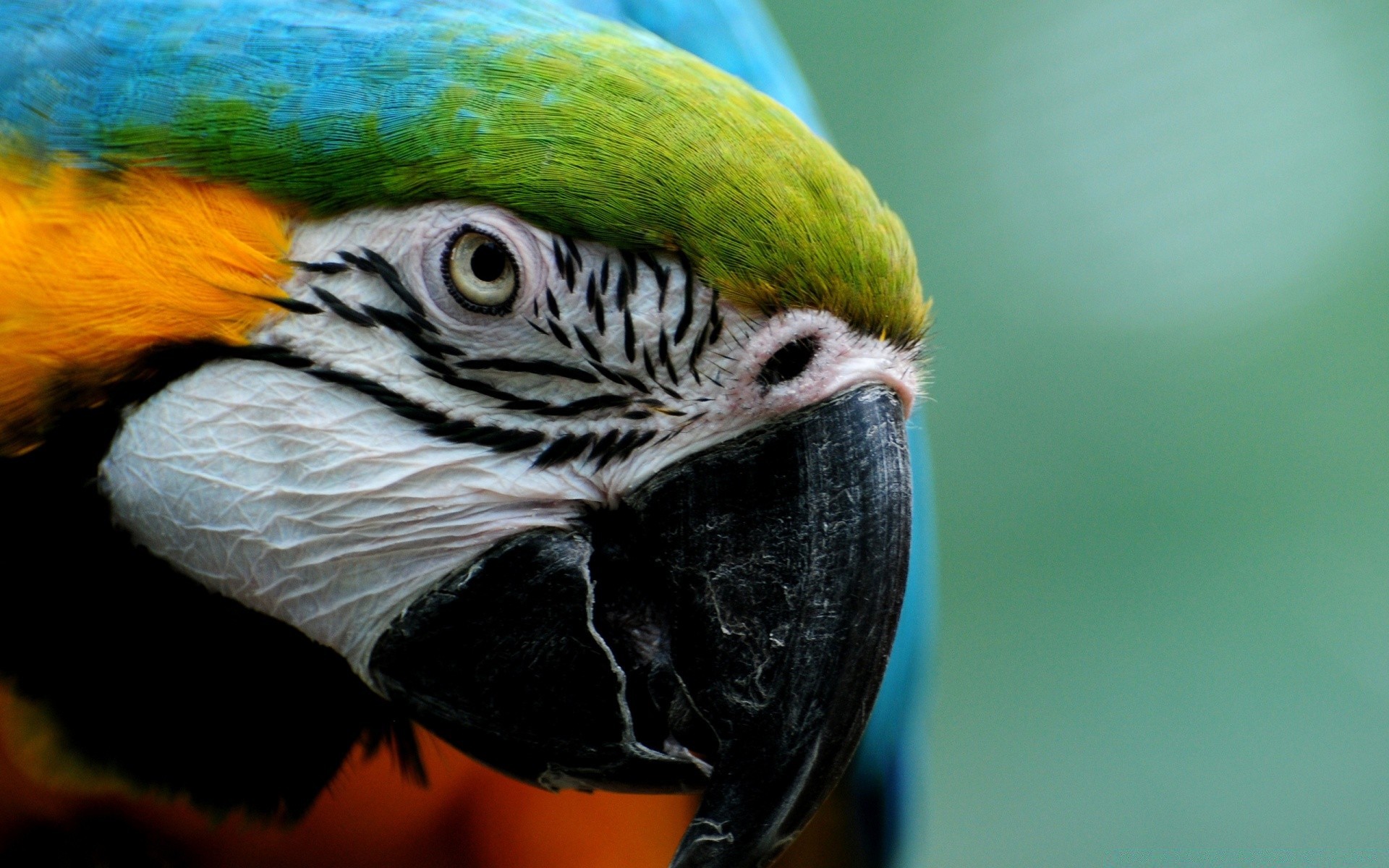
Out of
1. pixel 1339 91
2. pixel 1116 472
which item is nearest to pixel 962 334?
pixel 1116 472

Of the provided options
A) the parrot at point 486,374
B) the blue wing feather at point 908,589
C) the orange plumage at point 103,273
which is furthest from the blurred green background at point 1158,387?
the orange plumage at point 103,273

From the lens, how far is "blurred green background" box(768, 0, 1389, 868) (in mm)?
2361

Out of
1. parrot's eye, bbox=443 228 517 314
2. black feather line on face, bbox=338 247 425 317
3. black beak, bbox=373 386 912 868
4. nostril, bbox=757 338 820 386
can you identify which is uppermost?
nostril, bbox=757 338 820 386

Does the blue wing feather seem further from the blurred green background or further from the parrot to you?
the blurred green background

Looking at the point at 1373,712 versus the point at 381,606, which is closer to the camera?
the point at 381,606

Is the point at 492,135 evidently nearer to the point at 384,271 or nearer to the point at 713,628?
the point at 384,271

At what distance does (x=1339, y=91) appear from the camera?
2379 millimetres

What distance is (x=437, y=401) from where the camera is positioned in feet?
2.59

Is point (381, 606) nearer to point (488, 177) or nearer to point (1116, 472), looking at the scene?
point (488, 177)

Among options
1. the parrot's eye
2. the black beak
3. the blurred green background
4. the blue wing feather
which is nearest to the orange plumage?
the parrot's eye

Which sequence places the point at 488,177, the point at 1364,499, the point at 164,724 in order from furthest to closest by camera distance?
the point at 1364,499
the point at 164,724
the point at 488,177

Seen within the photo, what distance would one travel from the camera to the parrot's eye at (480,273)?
774mm

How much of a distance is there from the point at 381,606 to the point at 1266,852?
2375mm

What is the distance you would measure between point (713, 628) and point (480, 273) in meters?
0.29
